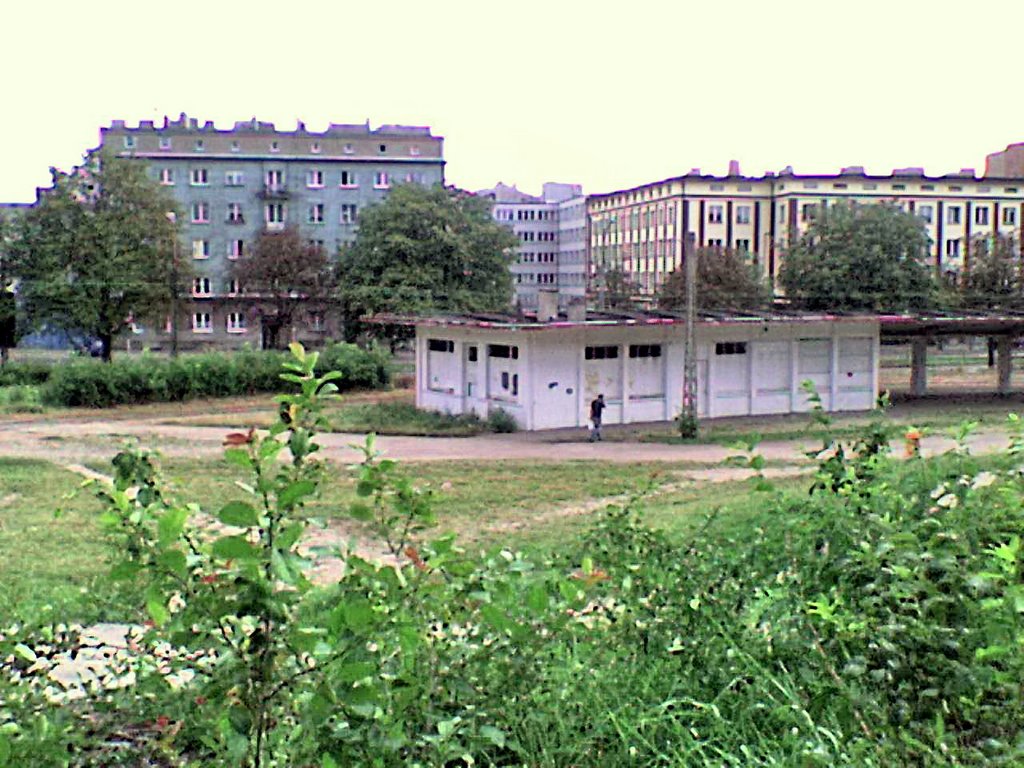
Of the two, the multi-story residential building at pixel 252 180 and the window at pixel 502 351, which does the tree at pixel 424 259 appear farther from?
the window at pixel 502 351

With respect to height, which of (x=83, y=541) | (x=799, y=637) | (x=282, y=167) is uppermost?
(x=282, y=167)

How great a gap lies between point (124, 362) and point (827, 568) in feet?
127

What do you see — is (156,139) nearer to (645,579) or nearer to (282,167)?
(282,167)

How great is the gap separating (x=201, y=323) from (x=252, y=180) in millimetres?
9203

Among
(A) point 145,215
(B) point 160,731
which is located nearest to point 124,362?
(A) point 145,215

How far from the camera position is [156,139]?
233 feet

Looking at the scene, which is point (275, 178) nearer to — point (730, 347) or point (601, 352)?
point (730, 347)

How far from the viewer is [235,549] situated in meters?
2.99

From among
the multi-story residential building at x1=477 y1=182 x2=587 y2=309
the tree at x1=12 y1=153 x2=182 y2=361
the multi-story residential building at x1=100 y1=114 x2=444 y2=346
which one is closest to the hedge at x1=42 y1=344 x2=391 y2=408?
the tree at x1=12 y1=153 x2=182 y2=361

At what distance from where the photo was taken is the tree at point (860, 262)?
5906cm

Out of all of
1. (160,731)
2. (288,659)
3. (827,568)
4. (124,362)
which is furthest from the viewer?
(124,362)

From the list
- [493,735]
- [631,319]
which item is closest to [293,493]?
[493,735]

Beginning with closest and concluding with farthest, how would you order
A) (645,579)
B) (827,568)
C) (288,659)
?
(288,659) < (827,568) < (645,579)

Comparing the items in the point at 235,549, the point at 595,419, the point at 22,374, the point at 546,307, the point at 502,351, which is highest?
the point at 546,307
